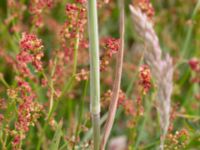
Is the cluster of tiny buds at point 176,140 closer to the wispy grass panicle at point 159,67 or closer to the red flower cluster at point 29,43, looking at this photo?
the wispy grass panicle at point 159,67

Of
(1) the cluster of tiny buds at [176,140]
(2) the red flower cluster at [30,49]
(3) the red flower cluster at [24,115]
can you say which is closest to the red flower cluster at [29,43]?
(2) the red flower cluster at [30,49]

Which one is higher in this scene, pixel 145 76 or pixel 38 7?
pixel 38 7

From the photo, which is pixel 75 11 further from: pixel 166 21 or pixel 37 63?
→ pixel 166 21

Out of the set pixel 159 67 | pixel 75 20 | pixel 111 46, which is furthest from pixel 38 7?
pixel 159 67

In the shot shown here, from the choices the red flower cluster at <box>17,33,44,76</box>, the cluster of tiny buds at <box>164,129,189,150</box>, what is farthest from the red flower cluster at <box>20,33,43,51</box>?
the cluster of tiny buds at <box>164,129,189,150</box>

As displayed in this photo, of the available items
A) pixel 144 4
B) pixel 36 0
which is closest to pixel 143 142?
pixel 144 4

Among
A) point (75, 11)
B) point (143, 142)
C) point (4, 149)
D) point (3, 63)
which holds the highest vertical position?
point (75, 11)

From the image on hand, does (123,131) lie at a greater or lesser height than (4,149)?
lesser

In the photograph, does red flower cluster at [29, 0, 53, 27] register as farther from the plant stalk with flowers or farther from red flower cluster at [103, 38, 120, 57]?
red flower cluster at [103, 38, 120, 57]

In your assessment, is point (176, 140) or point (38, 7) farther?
point (38, 7)

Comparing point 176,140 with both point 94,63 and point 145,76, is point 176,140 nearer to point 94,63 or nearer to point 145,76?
point 145,76

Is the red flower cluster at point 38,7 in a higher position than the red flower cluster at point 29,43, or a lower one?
higher
